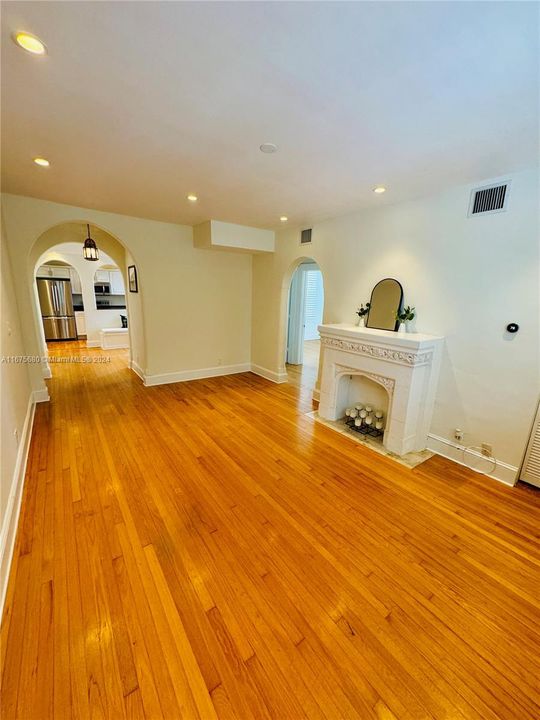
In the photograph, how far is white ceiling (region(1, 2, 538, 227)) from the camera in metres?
1.17

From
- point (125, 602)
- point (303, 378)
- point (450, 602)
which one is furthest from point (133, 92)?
point (303, 378)

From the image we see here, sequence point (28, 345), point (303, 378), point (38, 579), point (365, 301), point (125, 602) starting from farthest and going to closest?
point (303, 378), point (28, 345), point (365, 301), point (38, 579), point (125, 602)

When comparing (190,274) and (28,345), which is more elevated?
(190,274)

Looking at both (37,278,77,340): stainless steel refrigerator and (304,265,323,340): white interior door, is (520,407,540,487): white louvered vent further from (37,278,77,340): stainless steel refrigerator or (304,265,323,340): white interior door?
(37,278,77,340): stainless steel refrigerator

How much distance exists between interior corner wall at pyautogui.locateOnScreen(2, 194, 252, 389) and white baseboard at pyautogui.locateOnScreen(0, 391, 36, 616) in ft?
6.17

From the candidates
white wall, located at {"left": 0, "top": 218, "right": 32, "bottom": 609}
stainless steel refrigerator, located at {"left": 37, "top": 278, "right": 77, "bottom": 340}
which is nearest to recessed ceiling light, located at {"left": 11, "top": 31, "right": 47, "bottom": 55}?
white wall, located at {"left": 0, "top": 218, "right": 32, "bottom": 609}

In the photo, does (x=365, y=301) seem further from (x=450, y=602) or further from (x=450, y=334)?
(x=450, y=602)

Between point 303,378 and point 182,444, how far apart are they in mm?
3015

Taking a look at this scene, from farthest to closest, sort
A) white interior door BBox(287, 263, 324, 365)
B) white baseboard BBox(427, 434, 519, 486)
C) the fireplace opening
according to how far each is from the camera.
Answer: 1. white interior door BBox(287, 263, 324, 365)
2. the fireplace opening
3. white baseboard BBox(427, 434, 519, 486)

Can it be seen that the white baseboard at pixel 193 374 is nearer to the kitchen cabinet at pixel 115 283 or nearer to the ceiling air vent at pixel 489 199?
the ceiling air vent at pixel 489 199

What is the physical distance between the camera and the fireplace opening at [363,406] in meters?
3.49

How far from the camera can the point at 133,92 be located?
161 cm

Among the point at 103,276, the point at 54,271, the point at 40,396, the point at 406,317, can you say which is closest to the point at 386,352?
the point at 406,317

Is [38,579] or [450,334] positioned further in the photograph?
[450,334]
